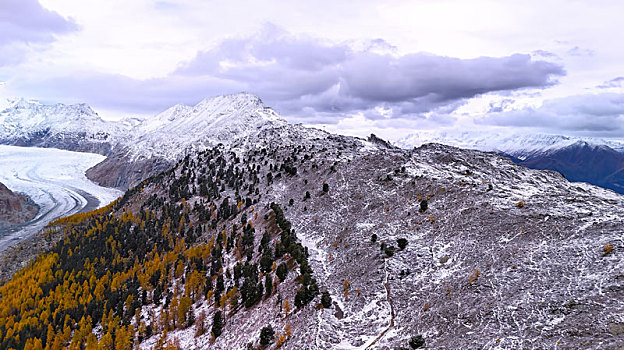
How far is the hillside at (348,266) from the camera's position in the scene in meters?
35.8

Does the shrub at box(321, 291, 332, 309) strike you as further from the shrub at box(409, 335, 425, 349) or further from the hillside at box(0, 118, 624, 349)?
the shrub at box(409, 335, 425, 349)

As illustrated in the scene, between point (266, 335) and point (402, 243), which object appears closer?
point (266, 335)

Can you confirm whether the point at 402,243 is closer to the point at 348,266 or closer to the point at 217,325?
the point at 348,266

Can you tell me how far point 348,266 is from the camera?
5697 centimetres

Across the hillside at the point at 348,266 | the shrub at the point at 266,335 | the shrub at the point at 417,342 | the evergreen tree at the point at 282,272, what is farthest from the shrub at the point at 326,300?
the evergreen tree at the point at 282,272

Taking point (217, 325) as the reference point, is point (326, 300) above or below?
above

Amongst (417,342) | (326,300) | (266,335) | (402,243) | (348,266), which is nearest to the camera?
(417,342)

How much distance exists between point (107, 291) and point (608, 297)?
11238 cm

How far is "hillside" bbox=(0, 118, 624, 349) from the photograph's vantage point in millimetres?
35781

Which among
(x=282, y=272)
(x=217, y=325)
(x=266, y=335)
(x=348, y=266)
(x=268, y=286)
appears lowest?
(x=217, y=325)

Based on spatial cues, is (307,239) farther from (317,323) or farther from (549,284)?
(549,284)

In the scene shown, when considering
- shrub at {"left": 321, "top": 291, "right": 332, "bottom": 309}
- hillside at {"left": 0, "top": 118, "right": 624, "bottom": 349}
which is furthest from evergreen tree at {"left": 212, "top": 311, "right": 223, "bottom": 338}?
shrub at {"left": 321, "top": 291, "right": 332, "bottom": 309}

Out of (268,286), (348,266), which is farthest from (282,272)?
(348,266)

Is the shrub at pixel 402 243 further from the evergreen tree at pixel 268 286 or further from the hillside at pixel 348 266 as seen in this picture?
the evergreen tree at pixel 268 286
